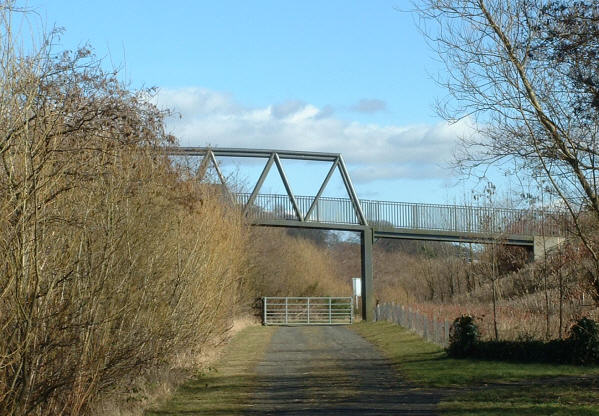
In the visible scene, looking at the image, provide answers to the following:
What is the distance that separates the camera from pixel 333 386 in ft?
Result: 54.6

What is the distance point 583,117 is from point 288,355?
44.6 feet

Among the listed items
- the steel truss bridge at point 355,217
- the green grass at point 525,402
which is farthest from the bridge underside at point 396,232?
the green grass at point 525,402

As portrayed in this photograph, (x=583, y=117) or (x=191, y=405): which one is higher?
(x=583, y=117)

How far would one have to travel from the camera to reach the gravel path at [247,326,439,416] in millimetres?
13555

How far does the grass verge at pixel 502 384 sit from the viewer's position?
13109mm

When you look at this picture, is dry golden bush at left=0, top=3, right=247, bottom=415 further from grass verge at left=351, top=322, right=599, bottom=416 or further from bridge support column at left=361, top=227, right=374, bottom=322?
bridge support column at left=361, top=227, right=374, bottom=322

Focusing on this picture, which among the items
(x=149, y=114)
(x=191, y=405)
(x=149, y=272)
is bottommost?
(x=191, y=405)

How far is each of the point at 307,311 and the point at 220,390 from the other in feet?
104

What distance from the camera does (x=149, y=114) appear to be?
518 inches

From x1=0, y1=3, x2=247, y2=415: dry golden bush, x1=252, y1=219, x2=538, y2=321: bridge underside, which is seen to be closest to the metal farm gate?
x1=252, y1=219, x2=538, y2=321: bridge underside

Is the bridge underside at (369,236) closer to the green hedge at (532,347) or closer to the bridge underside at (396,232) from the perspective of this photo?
the bridge underside at (396,232)

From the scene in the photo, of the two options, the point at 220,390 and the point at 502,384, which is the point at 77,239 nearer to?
the point at 220,390

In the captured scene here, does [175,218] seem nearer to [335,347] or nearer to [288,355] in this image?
[288,355]

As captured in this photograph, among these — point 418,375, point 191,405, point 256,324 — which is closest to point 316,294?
point 256,324
